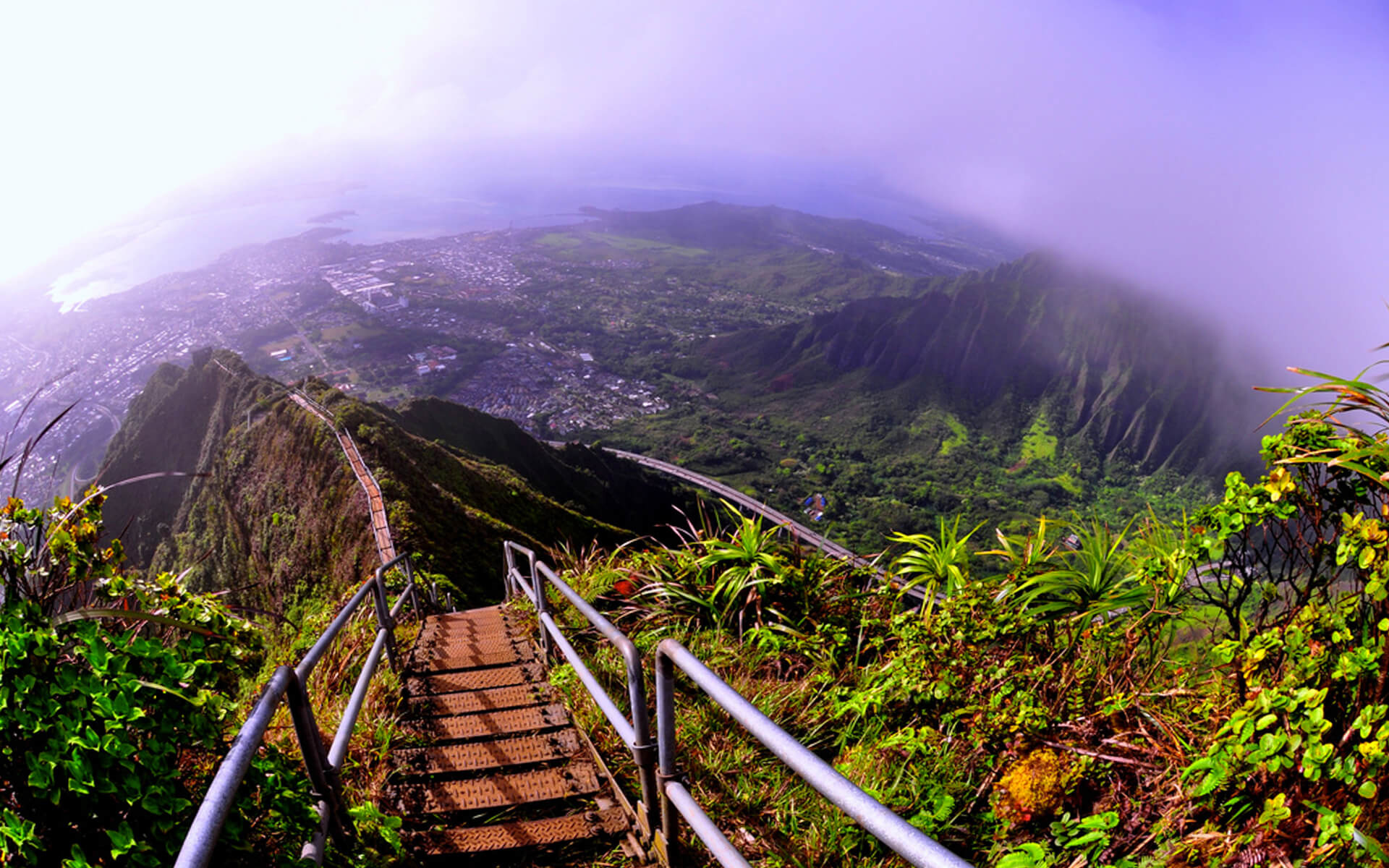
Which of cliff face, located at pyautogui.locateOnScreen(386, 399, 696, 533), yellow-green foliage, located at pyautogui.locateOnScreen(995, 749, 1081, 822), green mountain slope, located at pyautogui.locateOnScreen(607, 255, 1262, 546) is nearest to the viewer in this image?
yellow-green foliage, located at pyautogui.locateOnScreen(995, 749, 1081, 822)

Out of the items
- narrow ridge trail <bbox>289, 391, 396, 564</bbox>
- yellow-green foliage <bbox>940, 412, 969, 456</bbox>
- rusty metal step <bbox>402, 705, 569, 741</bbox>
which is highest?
rusty metal step <bbox>402, 705, 569, 741</bbox>

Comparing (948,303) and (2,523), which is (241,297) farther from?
(2,523)

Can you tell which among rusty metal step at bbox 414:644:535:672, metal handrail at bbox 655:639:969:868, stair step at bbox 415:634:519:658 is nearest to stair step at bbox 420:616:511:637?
stair step at bbox 415:634:519:658

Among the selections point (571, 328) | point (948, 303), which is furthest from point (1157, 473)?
point (571, 328)

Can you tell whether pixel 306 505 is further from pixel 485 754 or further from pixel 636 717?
pixel 636 717

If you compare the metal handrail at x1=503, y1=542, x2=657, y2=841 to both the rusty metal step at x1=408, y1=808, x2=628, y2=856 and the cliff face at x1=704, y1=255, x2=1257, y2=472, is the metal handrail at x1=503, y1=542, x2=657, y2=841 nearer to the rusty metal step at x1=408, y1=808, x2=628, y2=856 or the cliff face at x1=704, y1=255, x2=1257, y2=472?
the rusty metal step at x1=408, y1=808, x2=628, y2=856

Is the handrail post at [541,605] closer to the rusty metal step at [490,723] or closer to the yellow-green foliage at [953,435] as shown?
the rusty metal step at [490,723]

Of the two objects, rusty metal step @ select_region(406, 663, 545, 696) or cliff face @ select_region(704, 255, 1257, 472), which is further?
cliff face @ select_region(704, 255, 1257, 472)

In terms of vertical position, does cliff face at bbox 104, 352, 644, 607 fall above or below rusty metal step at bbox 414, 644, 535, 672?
below
